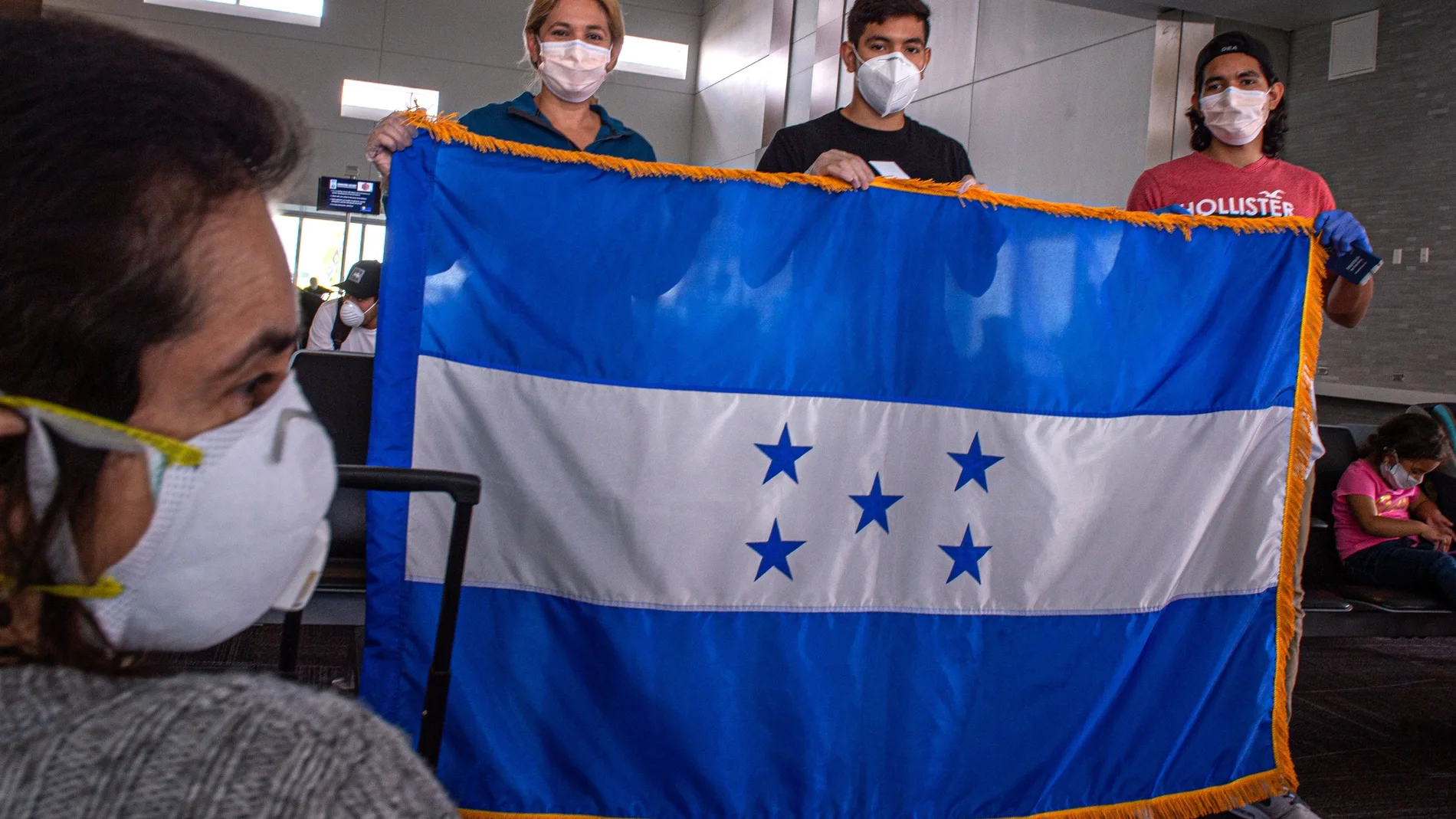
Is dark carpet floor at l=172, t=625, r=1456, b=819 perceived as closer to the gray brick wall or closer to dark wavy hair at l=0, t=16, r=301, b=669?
dark wavy hair at l=0, t=16, r=301, b=669

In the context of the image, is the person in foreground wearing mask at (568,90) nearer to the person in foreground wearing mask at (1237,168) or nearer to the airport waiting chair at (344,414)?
the airport waiting chair at (344,414)

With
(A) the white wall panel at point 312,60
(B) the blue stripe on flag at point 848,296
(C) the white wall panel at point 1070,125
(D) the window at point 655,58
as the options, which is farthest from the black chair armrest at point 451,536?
(D) the window at point 655,58

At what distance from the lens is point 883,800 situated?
215 cm

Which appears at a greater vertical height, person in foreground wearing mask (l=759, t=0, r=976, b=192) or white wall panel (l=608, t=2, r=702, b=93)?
white wall panel (l=608, t=2, r=702, b=93)

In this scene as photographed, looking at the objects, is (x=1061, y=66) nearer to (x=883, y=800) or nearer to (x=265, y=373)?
(x=883, y=800)

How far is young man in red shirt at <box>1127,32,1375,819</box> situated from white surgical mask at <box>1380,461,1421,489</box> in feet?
5.58

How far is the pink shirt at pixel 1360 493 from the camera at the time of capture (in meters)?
3.91

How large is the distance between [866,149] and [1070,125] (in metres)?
6.24

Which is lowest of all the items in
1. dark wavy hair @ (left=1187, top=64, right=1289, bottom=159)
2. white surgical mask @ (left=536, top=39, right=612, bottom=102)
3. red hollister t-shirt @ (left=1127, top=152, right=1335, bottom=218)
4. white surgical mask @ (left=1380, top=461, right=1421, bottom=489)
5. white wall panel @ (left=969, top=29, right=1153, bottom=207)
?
white surgical mask @ (left=1380, top=461, right=1421, bottom=489)

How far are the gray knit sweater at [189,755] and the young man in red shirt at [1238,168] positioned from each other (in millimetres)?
2506

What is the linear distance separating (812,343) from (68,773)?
1.80 meters

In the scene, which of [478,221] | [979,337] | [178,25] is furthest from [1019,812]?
[178,25]

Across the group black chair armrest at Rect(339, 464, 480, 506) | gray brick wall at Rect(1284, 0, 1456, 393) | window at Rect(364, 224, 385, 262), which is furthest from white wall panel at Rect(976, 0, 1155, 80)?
window at Rect(364, 224, 385, 262)

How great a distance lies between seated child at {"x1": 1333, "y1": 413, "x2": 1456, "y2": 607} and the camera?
3684 mm
